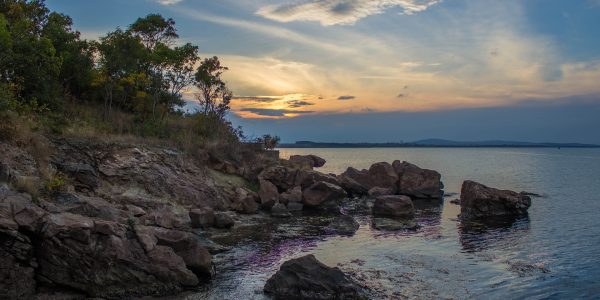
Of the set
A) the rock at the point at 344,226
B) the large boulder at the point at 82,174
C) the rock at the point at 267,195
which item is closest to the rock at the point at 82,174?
the large boulder at the point at 82,174

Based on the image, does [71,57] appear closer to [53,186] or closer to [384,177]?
[53,186]

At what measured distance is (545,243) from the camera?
95.9 ft

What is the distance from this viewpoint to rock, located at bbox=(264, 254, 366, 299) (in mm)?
17984

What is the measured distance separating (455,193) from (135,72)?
43.6 metres

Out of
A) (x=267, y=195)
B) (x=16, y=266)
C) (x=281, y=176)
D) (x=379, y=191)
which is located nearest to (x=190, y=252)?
(x=16, y=266)

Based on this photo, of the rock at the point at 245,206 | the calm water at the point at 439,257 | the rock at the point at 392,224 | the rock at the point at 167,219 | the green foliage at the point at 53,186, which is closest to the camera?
the calm water at the point at 439,257

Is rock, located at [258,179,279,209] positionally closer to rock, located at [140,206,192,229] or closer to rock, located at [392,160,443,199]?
rock, located at [140,206,192,229]

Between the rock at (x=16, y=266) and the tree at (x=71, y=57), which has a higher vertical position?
the tree at (x=71, y=57)

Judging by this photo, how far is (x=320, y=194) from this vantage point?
143 ft

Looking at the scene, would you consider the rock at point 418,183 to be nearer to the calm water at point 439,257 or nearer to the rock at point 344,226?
the calm water at point 439,257

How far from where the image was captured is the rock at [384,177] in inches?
2251

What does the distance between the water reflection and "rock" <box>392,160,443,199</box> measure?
1560 centimetres

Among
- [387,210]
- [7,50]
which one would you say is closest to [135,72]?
[7,50]

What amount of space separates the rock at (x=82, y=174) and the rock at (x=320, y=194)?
63.9 feet
